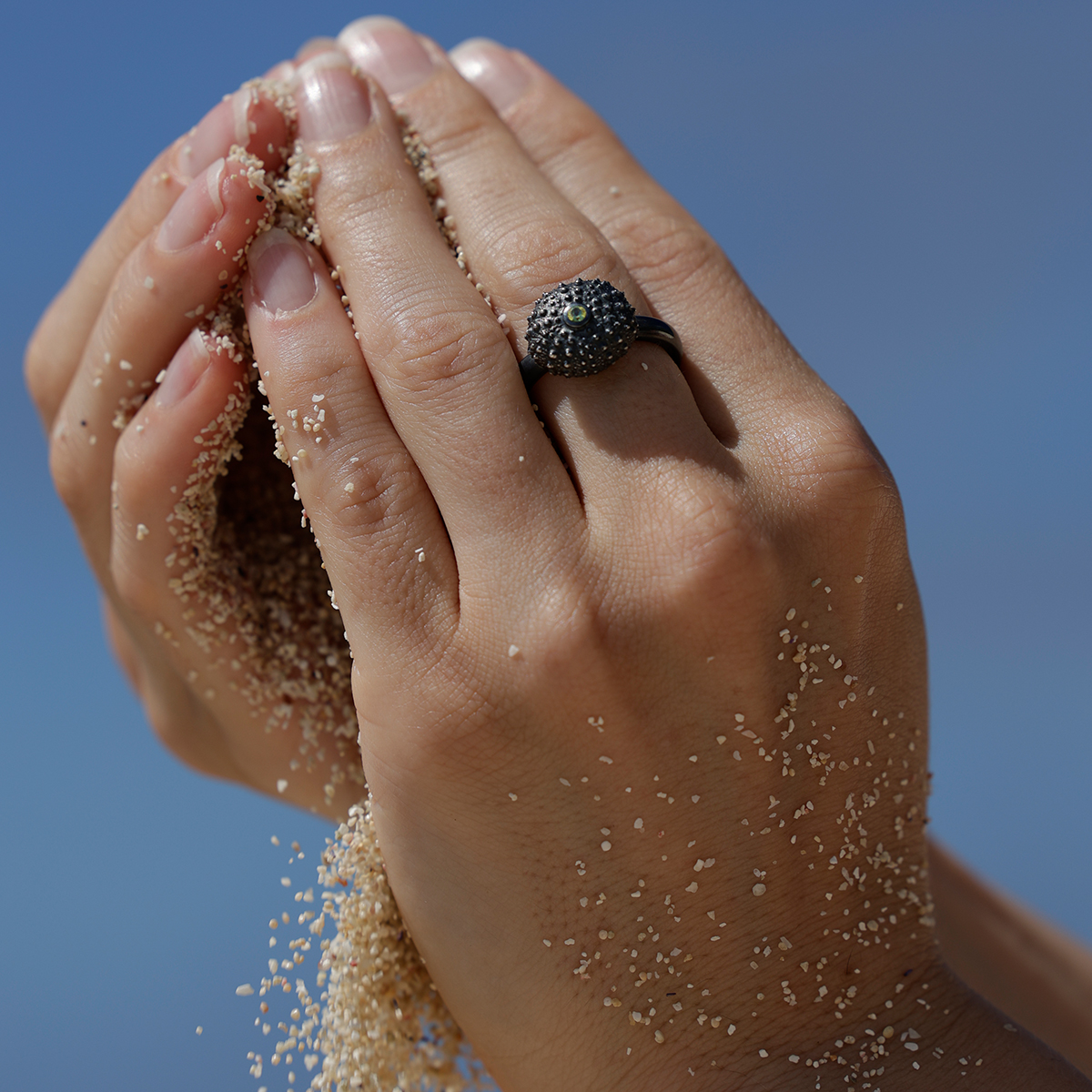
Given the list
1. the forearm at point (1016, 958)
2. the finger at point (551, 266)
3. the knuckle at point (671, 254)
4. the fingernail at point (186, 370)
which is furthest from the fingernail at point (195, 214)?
the forearm at point (1016, 958)

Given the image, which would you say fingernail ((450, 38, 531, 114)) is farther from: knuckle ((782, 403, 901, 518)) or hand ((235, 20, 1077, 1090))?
knuckle ((782, 403, 901, 518))

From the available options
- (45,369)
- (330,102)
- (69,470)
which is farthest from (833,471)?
(45,369)

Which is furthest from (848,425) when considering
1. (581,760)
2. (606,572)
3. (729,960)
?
(729,960)

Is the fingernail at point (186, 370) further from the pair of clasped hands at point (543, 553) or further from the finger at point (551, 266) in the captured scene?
the finger at point (551, 266)

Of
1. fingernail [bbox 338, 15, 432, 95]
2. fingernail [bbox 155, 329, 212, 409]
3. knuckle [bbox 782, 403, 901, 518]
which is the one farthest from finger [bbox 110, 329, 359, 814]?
knuckle [bbox 782, 403, 901, 518]

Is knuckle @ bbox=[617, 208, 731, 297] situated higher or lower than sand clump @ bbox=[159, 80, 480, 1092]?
higher

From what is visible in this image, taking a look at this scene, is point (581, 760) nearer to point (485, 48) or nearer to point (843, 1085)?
point (843, 1085)
